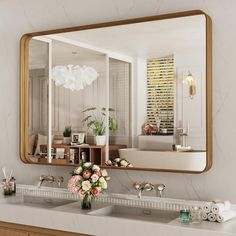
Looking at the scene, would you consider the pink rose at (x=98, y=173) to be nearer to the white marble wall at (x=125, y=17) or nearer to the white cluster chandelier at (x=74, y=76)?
the white marble wall at (x=125, y=17)

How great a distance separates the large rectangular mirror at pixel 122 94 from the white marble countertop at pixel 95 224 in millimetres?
483

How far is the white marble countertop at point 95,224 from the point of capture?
255cm

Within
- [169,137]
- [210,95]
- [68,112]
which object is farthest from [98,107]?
[210,95]

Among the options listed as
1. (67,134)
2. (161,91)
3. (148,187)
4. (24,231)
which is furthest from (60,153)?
(161,91)

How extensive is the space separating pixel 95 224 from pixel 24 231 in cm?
60

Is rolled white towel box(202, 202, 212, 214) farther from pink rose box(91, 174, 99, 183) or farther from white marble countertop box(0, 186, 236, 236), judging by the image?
pink rose box(91, 174, 99, 183)

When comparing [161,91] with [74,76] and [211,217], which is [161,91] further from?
[211,217]

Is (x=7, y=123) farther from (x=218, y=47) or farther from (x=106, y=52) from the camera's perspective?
(x=218, y=47)

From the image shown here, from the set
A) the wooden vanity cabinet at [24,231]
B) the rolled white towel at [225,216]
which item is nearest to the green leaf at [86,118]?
the wooden vanity cabinet at [24,231]

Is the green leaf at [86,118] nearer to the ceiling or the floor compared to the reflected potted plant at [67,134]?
nearer to the ceiling

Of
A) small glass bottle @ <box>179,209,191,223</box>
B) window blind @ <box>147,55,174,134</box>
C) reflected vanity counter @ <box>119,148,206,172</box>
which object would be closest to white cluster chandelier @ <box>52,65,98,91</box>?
window blind @ <box>147,55,174,134</box>

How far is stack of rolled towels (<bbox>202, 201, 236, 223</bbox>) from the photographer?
2.67 m

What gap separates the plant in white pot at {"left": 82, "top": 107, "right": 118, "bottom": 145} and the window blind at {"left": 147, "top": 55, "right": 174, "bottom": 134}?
315 mm

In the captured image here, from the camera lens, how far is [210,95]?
2.96 m
